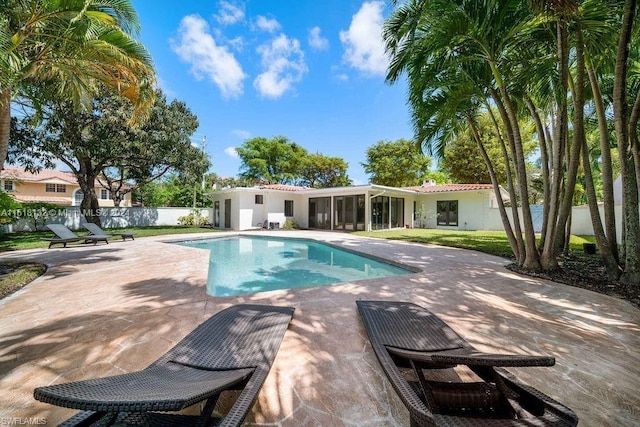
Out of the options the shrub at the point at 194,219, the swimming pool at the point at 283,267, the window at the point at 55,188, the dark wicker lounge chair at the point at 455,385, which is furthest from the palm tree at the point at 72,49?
the window at the point at 55,188

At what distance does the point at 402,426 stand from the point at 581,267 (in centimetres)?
805

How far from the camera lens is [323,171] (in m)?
35.5

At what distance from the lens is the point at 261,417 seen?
1.96 metres

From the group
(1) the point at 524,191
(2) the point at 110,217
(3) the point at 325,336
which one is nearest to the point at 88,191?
(2) the point at 110,217

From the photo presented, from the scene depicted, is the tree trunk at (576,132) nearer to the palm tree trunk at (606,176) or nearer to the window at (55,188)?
the palm tree trunk at (606,176)

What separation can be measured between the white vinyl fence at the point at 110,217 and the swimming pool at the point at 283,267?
1077 centimetres

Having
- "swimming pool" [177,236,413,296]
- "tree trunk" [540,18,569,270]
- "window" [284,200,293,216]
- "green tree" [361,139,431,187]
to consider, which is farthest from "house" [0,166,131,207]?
"tree trunk" [540,18,569,270]

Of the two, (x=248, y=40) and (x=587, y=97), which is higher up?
(x=248, y=40)

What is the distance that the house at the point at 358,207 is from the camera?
18141 mm

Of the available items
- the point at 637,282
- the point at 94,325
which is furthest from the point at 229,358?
the point at 637,282

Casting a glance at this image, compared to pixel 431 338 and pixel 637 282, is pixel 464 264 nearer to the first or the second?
pixel 637 282

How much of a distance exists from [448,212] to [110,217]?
25.5m

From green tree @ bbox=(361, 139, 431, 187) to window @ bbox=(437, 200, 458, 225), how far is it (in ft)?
32.8

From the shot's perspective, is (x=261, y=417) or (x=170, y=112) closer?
(x=261, y=417)
